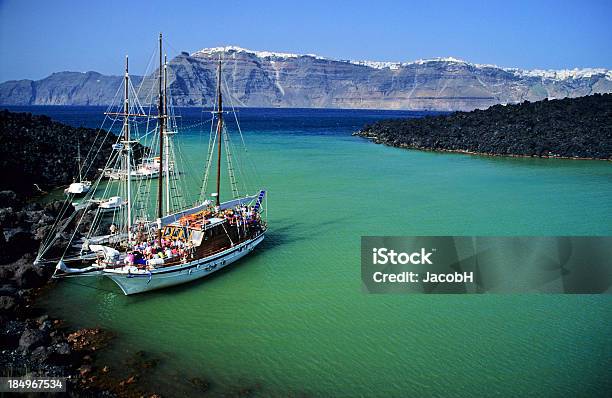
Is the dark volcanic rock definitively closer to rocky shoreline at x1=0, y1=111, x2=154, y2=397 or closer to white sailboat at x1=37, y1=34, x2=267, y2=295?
rocky shoreline at x1=0, y1=111, x2=154, y2=397

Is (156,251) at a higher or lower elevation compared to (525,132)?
lower

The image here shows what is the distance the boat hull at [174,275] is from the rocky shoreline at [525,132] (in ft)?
186

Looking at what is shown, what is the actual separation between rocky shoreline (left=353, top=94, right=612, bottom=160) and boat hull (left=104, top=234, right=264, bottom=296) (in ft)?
186

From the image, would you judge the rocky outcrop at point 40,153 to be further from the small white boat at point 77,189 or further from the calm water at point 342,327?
the calm water at point 342,327

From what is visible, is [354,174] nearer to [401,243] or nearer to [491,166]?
[491,166]

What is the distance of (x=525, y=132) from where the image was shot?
7325cm

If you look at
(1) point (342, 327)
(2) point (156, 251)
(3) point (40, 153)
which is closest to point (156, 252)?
(2) point (156, 251)

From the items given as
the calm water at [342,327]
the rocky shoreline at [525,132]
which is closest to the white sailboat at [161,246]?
the calm water at [342,327]

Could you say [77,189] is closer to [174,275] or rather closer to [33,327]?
[174,275]

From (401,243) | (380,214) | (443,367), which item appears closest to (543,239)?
(401,243)

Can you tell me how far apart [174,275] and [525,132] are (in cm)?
6627

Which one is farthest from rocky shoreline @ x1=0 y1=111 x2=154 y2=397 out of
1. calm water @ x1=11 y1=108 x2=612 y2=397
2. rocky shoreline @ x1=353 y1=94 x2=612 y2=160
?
rocky shoreline @ x1=353 y1=94 x2=612 y2=160

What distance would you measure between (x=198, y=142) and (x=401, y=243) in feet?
181

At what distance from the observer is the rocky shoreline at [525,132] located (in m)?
66.8
